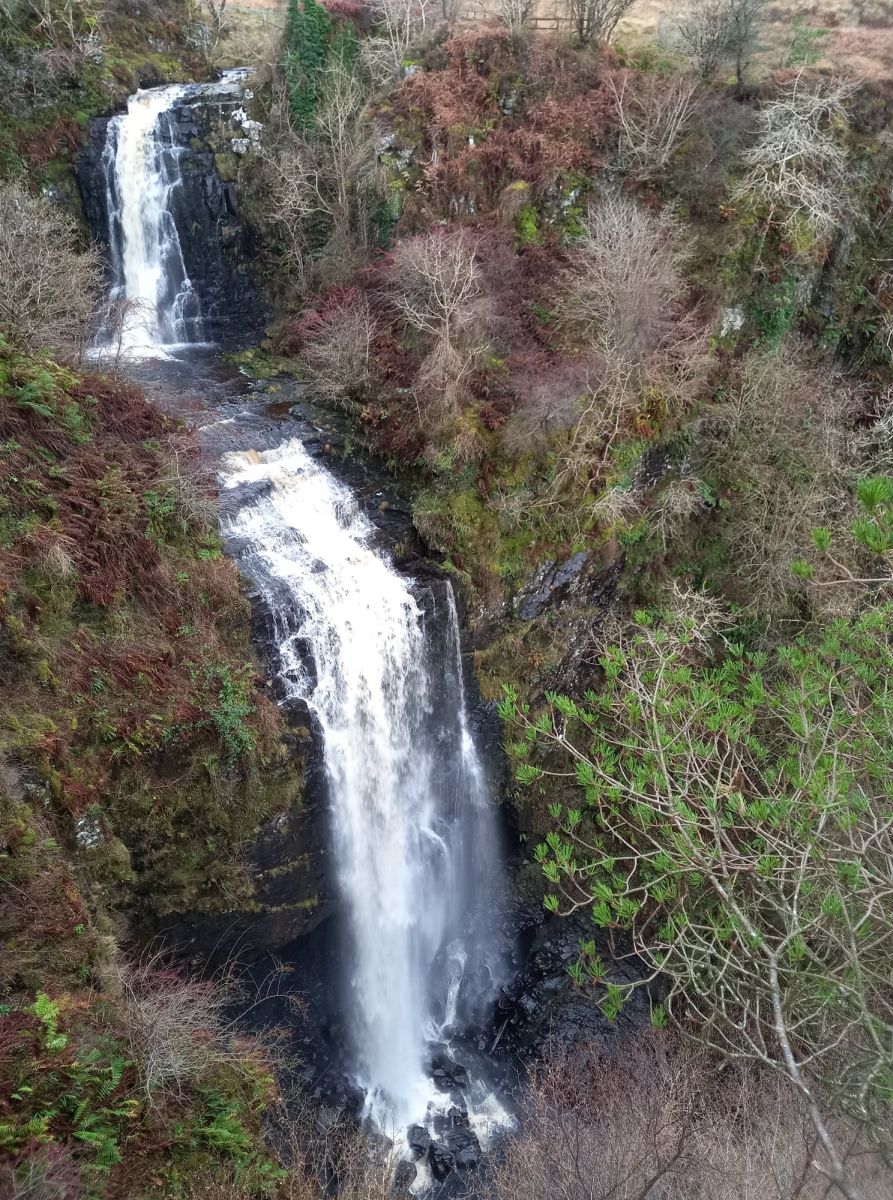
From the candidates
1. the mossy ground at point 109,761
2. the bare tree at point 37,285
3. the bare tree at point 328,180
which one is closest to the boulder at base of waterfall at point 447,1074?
the mossy ground at point 109,761

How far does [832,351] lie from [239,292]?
16952 mm

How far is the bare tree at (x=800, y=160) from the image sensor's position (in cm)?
1703

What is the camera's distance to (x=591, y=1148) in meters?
10.4

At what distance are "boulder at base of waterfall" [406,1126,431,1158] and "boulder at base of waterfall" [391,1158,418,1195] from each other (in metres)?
0.19

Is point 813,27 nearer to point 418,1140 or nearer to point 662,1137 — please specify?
point 662,1137

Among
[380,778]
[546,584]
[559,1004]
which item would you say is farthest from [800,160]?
[559,1004]

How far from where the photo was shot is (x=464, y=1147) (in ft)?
39.9

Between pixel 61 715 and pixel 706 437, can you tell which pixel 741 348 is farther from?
pixel 61 715

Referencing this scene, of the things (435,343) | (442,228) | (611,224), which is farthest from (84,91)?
(611,224)

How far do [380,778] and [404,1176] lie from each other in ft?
21.3

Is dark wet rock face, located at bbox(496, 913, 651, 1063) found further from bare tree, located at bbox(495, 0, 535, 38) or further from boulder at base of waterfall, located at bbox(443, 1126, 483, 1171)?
bare tree, located at bbox(495, 0, 535, 38)

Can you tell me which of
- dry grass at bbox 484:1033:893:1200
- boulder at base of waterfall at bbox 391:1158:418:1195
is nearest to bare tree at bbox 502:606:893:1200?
dry grass at bbox 484:1033:893:1200

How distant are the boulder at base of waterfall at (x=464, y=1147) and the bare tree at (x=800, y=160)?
68.7 feet

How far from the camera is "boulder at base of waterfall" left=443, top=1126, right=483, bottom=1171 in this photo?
1196 centimetres
